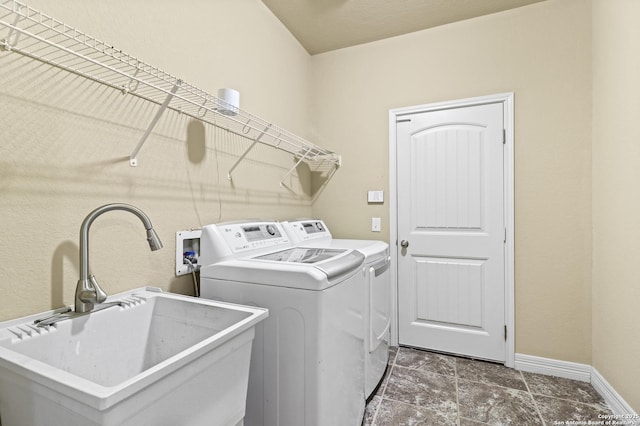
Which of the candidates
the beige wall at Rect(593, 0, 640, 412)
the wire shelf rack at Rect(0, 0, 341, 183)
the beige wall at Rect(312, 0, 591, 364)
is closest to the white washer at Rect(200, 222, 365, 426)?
the wire shelf rack at Rect(0, 0, 341, 183)

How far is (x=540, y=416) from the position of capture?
1.67 metres

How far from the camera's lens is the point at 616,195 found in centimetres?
172

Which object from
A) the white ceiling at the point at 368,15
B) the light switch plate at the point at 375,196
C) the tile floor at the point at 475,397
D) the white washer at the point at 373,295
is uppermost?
the white ceiling at the point at 368,15

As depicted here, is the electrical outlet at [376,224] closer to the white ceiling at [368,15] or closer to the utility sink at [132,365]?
the white ceiling at [368,15]

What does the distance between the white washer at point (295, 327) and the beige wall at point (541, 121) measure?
5.20 ft

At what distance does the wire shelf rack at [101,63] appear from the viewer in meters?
0.82

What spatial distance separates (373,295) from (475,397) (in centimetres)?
90

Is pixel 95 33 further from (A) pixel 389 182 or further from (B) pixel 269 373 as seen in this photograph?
(A) pixel 389 182

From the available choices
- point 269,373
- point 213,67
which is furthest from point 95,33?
point 269,373

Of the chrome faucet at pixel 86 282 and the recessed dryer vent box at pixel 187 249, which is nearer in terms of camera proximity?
the chrome faucet at pixel 86 282

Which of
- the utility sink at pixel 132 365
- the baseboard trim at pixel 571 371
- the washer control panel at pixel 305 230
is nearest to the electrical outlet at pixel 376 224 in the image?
the washer control panel at pixel 305 230

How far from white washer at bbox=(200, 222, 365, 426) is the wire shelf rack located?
60 centimetres

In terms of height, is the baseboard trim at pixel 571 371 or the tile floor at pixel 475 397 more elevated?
the baseboard trim at pixel 571 371

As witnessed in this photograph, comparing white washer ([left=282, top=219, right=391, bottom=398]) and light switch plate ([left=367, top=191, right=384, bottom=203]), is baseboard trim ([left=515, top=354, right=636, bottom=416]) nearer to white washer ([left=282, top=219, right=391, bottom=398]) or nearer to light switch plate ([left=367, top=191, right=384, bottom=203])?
white washer ([left=282, top=219, right=391, bottom=398])
